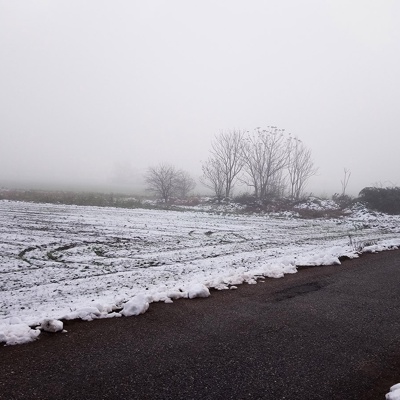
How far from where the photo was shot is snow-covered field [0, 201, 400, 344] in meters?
5.47

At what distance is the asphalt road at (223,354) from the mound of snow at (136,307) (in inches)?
5.9

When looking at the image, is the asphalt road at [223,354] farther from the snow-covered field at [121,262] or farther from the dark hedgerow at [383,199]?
the dark hedgerow at [383,199]

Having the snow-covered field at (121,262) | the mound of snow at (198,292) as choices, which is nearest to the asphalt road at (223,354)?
the mound of snow at (198,292)

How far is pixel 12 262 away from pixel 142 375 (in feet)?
22.9

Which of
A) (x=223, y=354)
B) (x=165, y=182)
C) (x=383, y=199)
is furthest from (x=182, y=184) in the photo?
(x=223, y=354)

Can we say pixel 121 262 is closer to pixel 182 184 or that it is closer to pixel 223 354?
pixel 223 354

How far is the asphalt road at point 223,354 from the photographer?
10.7 feet

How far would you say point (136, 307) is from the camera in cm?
527

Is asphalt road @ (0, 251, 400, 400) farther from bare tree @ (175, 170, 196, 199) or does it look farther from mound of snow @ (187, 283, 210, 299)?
bare tree @ (175, 170, 196, 199)

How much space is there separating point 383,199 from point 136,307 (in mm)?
29696

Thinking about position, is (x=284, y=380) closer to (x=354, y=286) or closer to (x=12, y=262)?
(x=354, y=286)

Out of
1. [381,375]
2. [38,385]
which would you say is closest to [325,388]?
[381,375]

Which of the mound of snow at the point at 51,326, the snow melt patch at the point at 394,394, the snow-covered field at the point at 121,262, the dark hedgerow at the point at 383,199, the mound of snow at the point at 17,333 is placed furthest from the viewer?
the dark hedgerow at the point at 383,199

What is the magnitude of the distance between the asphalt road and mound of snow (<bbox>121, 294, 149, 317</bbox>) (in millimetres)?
149
